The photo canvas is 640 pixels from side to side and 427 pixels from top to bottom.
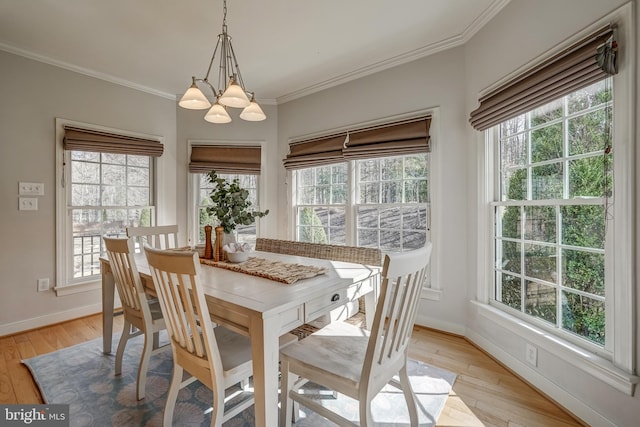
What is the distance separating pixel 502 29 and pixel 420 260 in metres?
2.02

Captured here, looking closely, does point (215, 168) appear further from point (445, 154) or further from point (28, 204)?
point (445, 154)

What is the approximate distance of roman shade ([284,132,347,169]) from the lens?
3447 mm

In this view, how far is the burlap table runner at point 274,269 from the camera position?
1688mm

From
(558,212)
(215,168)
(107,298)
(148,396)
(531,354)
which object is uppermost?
(215,168)

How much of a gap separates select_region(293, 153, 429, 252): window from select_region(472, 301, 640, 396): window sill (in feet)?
3.23

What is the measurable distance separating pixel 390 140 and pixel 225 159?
2149mm

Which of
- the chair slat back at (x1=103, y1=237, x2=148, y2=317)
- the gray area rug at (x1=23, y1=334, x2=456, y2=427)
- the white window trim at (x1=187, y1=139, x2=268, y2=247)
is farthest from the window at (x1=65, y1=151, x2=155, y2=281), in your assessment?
the chair slat back at (x1=103, y1=237, x2=148, y2=317)

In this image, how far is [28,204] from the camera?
2900 mm

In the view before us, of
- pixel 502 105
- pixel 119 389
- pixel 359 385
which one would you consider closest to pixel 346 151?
pixel 502 105

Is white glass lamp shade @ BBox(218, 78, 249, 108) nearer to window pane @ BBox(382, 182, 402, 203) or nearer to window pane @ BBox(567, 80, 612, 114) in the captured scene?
window pane @ BBox(382, 182, 402, 203)

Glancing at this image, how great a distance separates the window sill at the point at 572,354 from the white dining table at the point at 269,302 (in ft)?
3.36

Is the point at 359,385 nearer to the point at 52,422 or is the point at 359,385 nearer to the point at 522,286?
the point at 522,286

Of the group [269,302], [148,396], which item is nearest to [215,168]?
[148,396]

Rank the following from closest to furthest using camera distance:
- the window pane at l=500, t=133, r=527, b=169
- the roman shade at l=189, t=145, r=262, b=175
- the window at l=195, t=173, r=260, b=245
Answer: the window pane at l=500, t=133, r=527, b=169 < the roman shade at l=189, t=145, r=262, b=175 < the window at l=195, t=173, r=260, b=245
